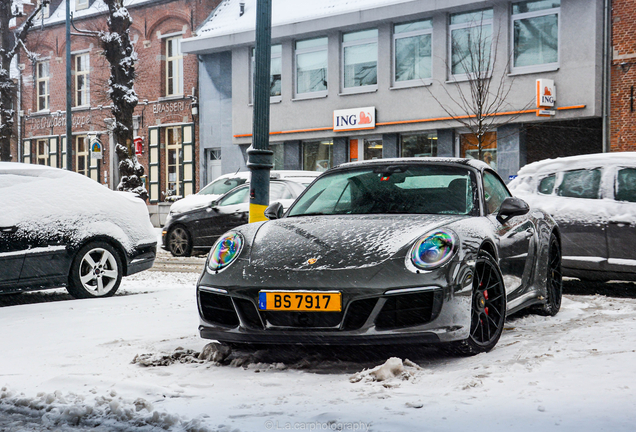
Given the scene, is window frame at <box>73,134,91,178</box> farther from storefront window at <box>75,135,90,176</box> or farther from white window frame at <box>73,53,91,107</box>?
A: white window frame at <box>73,53,91,107</box>

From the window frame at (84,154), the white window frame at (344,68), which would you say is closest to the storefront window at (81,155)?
the window frame at (84,154)

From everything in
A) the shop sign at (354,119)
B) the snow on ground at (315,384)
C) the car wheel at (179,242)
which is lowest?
the snow on ground at (315,384)

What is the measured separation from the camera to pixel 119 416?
4.06 m

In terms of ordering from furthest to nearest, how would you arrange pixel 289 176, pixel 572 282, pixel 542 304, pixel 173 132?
pixel 173 132 → pixel 289 176 → pixel 572 282 → pixel 542 304

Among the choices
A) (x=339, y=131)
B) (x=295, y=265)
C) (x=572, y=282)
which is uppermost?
(x=339, y=131)

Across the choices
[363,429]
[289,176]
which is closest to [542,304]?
[363,429]

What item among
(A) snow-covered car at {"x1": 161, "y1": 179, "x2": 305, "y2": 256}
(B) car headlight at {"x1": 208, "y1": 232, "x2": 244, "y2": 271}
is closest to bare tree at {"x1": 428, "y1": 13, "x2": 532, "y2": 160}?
(A) snow-covered car at {"x1": 161, "y1": 179, "x2": 305, "y2": 256}

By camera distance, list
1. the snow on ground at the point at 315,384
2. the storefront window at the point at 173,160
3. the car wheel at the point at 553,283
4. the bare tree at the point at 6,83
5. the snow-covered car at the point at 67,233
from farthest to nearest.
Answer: the storefront window at the point at 173,160
the bare tree at the point at 6,83
the snow-covered car at the point at 67,233
the car wheel at the point at 553,283
the snow on ground at the point at 315,384

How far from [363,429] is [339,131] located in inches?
936

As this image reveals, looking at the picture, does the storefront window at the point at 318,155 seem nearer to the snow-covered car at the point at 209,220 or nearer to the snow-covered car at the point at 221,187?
the snow-covered car at the point at 221,187

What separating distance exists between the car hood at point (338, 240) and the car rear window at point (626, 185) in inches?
155

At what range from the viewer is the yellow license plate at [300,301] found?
4.88m

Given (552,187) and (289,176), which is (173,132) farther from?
(552,187)

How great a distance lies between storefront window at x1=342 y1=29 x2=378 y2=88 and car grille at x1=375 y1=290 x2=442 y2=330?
73.2 ft
